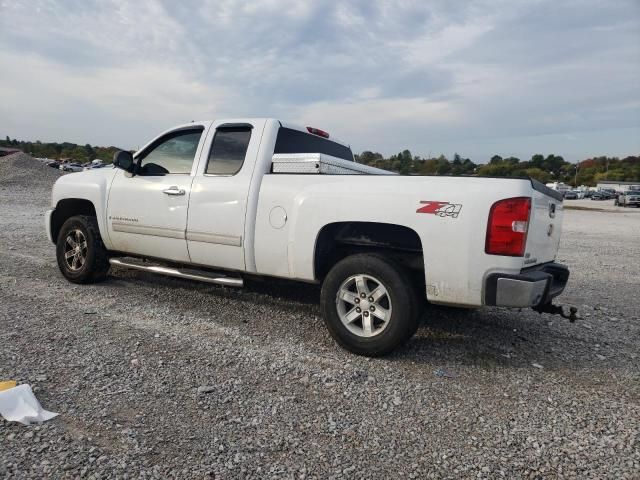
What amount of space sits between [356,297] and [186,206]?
6.66ft

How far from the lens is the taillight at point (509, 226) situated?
10.5ft

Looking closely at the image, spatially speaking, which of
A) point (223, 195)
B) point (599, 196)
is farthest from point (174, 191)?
point (599, 196)

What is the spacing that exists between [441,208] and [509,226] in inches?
18.6

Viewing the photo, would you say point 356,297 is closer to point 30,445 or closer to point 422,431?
point 422,431

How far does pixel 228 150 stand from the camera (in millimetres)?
4688

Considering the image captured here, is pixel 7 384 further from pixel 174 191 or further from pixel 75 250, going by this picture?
pixel 75 250

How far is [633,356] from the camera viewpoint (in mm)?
4000

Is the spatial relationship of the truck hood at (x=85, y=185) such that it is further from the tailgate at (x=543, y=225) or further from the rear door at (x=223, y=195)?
the tailgate at (x=543, y=225)

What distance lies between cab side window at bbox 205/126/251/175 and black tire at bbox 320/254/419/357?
153cm

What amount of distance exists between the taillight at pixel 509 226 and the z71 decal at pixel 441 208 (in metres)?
0.23

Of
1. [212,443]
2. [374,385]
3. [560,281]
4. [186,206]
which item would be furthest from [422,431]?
[186,206]

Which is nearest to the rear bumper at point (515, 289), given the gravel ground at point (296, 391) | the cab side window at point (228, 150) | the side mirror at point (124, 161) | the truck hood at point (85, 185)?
the gravel ground at point (296, 391)

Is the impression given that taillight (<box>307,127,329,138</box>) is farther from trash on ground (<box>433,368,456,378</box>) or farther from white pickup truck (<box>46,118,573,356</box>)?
trash on ground (<box>433,368,456,378</box>)

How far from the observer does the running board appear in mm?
4488
